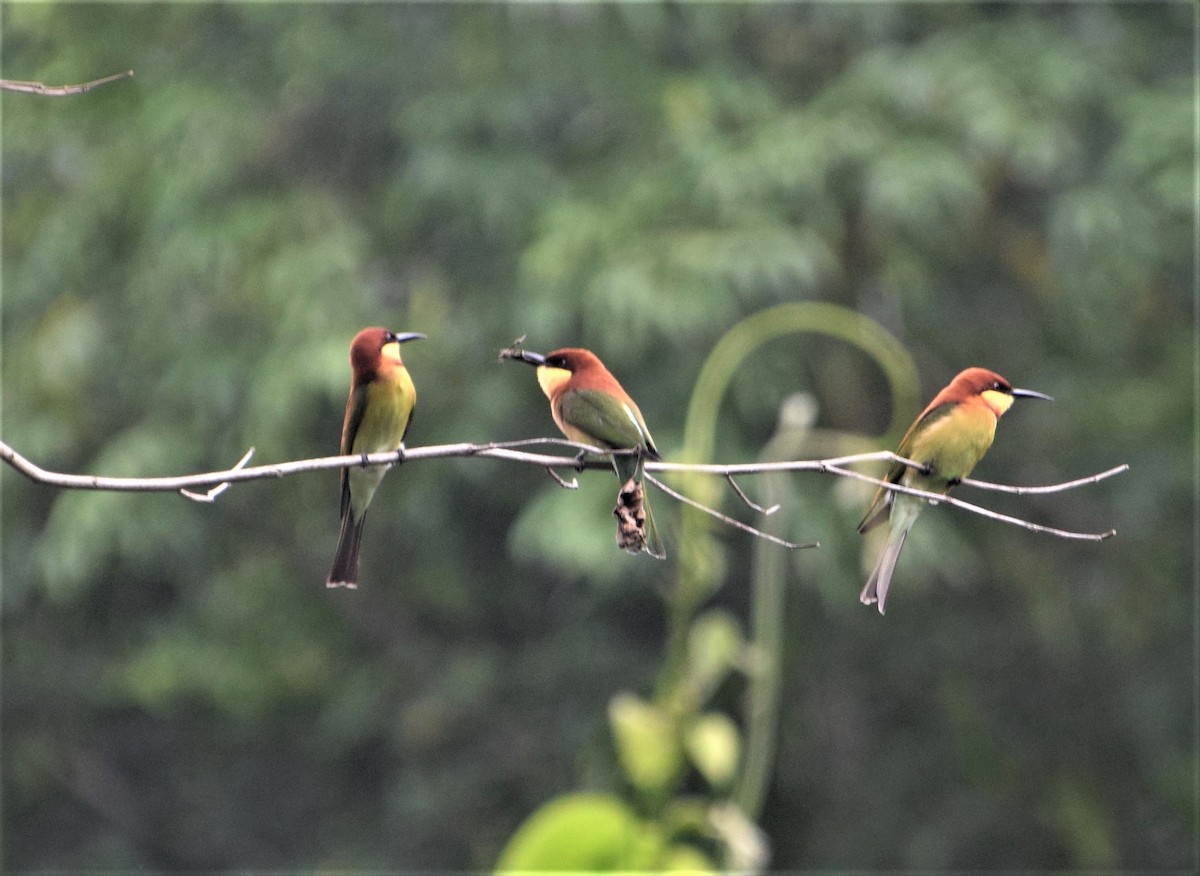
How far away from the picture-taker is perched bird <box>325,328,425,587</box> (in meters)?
1.24

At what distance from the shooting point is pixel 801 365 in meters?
7.03

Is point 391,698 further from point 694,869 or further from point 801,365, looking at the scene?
point 694,869

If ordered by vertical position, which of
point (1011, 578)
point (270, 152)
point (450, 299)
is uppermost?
point (270, 152)

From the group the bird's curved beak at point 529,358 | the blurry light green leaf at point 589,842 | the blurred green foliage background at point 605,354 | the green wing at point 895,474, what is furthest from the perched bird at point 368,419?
the blurred green foliage background at point 605,354

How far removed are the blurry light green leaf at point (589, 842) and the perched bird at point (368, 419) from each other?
1.86 metres

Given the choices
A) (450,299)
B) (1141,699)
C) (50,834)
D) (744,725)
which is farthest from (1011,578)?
(50,834)

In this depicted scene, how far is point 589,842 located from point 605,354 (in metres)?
3.43

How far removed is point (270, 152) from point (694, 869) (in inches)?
211

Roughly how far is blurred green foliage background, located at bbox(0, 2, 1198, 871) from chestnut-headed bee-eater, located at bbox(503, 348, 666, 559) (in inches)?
185

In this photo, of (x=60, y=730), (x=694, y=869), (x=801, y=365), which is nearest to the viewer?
(x=694, y=869)

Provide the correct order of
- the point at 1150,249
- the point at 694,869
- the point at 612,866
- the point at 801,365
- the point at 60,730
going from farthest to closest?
the point at 60,730 → the point at 801,365 → the point at 1150,249 → the point at 694,869 → the point at 612,866

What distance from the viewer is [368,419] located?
1.33 metres

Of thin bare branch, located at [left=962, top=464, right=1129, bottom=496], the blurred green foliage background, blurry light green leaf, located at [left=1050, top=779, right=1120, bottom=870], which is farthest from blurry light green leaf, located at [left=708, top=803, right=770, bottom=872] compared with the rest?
blurry light green leaf, located at [left=1050, top=779, right=1120, bottom=870]

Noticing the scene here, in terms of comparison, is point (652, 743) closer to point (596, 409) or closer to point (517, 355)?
point (596, 409)
